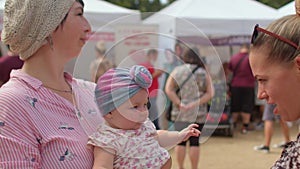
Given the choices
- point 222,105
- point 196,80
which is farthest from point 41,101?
point 222,105

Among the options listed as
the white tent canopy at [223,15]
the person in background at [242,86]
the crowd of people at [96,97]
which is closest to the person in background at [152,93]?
the crowd of people at [96,97]

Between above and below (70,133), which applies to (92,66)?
above

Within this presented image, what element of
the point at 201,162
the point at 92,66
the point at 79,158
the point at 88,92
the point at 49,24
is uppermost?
the point at 49,24

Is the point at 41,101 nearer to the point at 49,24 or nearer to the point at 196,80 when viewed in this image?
the point at 49,24

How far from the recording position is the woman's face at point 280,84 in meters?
1.23

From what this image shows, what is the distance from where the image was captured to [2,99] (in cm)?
139

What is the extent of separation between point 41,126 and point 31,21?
0.38m

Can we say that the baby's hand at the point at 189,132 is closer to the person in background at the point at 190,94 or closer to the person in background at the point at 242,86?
the person in background at the point at 190,94

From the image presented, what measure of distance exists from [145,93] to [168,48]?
0.85 feet

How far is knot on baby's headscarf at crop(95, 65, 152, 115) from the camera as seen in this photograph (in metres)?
1.42

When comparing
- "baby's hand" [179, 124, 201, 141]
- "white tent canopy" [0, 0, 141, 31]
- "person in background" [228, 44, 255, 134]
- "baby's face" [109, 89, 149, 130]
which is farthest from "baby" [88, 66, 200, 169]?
"person in background" [228, 44, 255, 134]

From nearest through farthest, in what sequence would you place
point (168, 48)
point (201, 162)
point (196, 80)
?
point (168, 48) < point (196, 80) < point (201, 162)

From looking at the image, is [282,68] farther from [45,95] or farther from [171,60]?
[45,95]

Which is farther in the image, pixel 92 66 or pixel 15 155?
pixel 92 66
